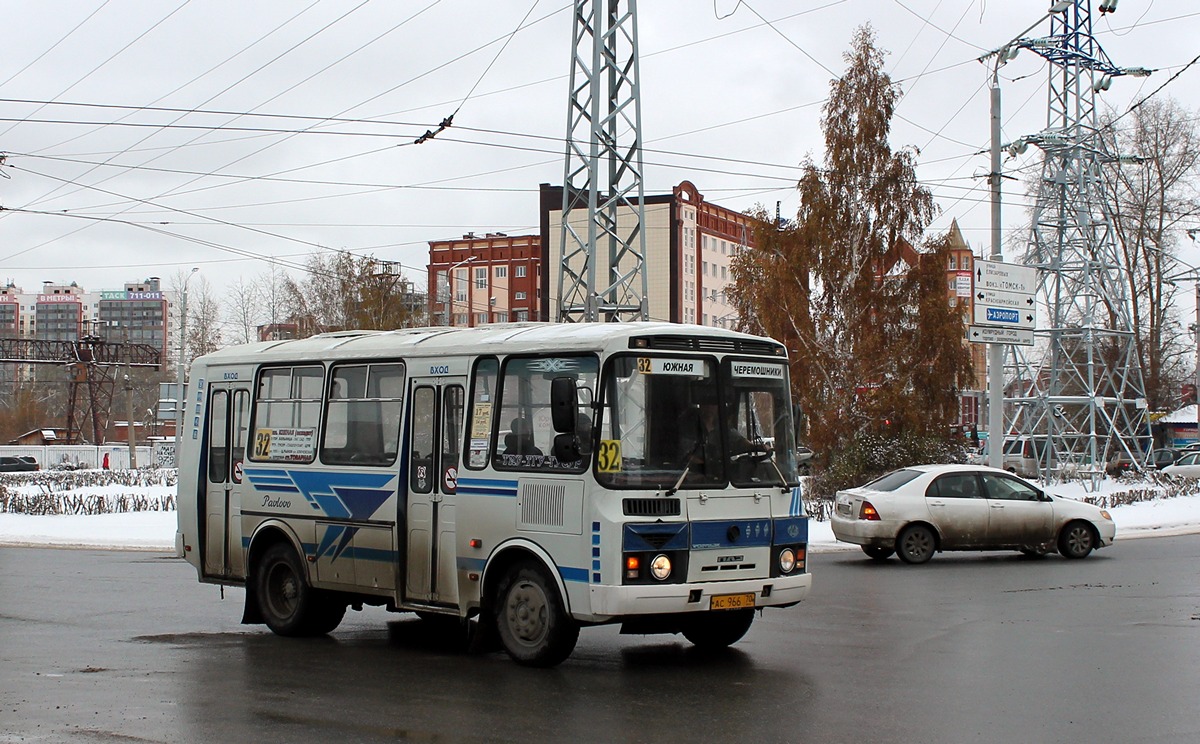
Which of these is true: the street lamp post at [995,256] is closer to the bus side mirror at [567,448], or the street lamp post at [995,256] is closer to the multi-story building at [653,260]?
the bus side mirror at [567,448]

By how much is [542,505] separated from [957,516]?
11502 mm

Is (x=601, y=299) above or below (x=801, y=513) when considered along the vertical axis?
above

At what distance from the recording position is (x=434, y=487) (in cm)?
1148

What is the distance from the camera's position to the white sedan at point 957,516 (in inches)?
797

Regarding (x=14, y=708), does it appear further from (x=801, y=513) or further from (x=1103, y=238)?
(x=1103, y=238)

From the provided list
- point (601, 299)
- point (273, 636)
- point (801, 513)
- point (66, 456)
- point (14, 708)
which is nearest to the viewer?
point (14, 708)

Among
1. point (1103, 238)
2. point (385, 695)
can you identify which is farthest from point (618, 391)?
point (1103, 238)

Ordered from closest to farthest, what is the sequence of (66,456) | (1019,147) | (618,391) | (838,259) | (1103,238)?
(618,391)
(838,259)
(1019,147)
(1103,238)
(66,456)

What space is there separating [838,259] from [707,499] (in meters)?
25.5

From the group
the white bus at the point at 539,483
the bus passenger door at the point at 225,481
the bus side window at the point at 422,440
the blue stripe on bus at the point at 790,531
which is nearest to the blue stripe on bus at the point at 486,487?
the white bus at the point at 539,483

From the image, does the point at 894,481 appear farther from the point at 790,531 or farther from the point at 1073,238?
the point at 1073,238

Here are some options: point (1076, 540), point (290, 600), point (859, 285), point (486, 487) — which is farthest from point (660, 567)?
point (859, 285)

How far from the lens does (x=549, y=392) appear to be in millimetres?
10688

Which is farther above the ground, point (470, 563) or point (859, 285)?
point (859, 285)
